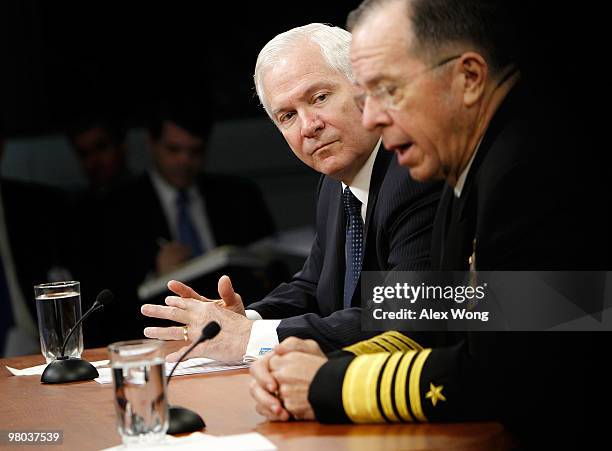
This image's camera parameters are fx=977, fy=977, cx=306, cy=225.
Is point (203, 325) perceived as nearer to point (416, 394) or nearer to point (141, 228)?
point (416, 394)

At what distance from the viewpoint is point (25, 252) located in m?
5.18

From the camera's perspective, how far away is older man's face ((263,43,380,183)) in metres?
2.69

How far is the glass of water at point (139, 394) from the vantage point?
Answer: 5.44 feet

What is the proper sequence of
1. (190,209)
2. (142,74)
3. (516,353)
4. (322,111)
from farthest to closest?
1. (142,74)
2. (190,209)
3. (322,111)
4. (516,353)

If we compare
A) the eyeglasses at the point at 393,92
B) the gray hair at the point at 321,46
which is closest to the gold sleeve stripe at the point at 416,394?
the eyeglasses at the point at 393,92

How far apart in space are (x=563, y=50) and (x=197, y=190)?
11.7 feet

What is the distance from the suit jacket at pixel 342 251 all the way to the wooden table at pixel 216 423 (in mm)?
244

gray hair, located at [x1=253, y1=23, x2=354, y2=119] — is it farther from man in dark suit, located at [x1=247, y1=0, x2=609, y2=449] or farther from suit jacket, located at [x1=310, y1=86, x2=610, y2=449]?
suit jacket, located at [x1=310, y1=86, x2=610, y2=449]

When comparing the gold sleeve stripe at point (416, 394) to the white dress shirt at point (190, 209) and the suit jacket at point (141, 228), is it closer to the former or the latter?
the suit jacket at point (141, 228)

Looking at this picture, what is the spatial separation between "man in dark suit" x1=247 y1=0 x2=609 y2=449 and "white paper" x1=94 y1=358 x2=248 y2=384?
463 millimetres

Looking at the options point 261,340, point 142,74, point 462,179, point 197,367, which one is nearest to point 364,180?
point 261,340

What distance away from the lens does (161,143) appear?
5.29 metres

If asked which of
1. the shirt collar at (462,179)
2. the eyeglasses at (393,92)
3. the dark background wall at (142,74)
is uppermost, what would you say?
the dark background wall at (142,74)

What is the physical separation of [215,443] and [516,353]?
0.53m
